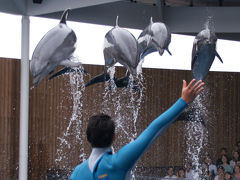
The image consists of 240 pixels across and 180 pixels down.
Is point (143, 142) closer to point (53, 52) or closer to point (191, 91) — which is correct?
point (191, 91)

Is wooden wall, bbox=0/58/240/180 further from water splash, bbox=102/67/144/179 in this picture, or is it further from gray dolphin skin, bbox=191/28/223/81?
gray dolphin skin, bbox=191/28/223/81

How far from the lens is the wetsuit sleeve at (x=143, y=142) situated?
2.23m

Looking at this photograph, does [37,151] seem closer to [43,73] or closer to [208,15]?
[208,15]

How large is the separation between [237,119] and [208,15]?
3.82 m

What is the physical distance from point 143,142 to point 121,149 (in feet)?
0.35

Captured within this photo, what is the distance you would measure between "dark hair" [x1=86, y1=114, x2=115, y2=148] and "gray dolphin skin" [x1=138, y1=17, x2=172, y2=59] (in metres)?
4.11

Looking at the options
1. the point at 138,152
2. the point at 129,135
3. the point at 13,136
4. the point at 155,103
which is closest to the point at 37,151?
the point at 13,136

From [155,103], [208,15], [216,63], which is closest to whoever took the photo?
[208,15]

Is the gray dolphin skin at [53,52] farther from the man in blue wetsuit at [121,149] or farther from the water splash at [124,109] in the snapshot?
the water splash at [124,109]

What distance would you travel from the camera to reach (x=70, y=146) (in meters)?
A: 12.3

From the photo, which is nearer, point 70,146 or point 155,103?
point 70,146

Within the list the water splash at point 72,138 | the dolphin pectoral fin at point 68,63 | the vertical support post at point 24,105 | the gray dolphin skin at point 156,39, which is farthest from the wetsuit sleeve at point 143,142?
the water splash at point 72,138

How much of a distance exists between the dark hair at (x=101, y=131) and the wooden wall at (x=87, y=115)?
934cm

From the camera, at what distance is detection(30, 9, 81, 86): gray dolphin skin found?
5570 millimetres
